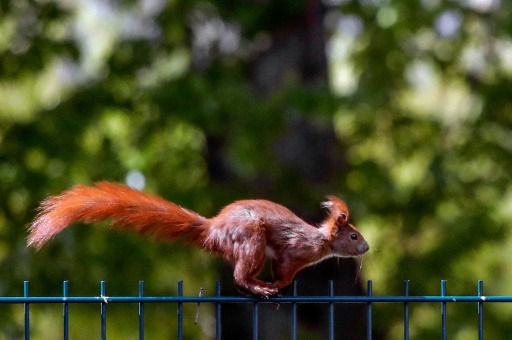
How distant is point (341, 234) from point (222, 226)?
494 millimetres

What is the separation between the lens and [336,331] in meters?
9.41

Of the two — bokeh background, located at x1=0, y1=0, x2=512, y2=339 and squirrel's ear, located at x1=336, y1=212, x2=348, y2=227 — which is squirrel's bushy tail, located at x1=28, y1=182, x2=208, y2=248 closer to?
squirrel's ear, located at x1=336, y1=212, x2=348, y2=227

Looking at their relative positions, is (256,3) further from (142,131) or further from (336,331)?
(336,331)

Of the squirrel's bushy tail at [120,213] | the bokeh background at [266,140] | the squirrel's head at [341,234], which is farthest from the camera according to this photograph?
the bokeh background at [266,140]

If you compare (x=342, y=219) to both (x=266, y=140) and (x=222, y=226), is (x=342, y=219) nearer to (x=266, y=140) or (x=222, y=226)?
(x=222, y=226)

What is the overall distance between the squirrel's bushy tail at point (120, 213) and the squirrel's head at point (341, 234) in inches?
19.1

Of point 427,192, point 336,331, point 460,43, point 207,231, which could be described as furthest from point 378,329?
point 207,231

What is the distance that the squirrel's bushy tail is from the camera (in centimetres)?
306

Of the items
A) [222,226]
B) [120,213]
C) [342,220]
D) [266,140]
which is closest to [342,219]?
[342,220]

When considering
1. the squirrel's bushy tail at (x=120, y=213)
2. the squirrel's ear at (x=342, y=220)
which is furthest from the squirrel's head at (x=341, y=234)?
the squirrel's bushy tail at (x=120, y=213)

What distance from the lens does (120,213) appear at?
3.13 metres

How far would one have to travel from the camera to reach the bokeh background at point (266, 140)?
8.08 metres

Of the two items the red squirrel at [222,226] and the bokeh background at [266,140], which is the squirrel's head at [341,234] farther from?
the bokeh background at [266,140]

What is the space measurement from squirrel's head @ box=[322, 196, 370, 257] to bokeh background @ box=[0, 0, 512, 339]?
404cm
